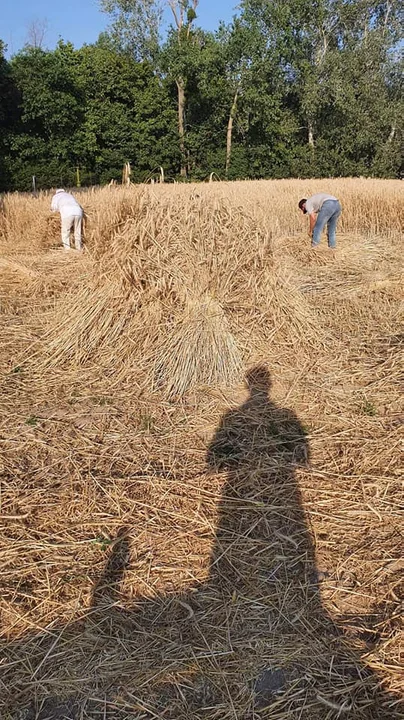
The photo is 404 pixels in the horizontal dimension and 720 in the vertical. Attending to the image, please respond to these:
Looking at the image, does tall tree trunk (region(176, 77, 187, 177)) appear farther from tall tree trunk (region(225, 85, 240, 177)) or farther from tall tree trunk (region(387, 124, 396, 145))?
tall tree trunk (region(387, 124, 396, 145))

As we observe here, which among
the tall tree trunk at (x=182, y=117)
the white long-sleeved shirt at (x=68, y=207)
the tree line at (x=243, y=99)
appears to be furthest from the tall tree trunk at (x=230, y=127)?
the white long-sleeved shirt at (x=68, y=207)

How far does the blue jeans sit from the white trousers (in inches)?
166

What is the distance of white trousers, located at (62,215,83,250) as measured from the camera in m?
8.77

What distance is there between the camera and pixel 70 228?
904cm

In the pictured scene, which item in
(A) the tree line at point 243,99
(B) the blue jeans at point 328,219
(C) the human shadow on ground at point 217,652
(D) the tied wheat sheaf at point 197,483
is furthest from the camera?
(A) the tree line at point 243,99

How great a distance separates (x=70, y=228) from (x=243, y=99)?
1033 inches

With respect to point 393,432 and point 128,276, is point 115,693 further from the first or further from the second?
point 128,276

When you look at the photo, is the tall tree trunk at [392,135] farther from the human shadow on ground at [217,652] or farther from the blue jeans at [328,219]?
the human shadow on ground at [217,652]

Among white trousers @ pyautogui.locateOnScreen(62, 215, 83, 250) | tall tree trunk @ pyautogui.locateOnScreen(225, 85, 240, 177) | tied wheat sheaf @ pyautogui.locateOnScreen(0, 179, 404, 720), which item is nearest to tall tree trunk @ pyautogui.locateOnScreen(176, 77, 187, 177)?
tall tree trunk @ pyautogui.locateOnScreen(225, 85, 240, 177)

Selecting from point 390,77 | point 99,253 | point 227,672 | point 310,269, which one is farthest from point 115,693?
point 390,77

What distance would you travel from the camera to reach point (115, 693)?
202cm

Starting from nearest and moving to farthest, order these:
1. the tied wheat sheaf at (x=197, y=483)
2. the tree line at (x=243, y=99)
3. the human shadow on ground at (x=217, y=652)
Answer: the human shadow on ground at (x=217, y=652) → the tied wheat sheaf at (x=197, y=483) → the tree line at (x=243, y=99)

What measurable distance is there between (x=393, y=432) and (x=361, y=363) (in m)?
1.41

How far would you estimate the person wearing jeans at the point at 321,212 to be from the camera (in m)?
9.46
